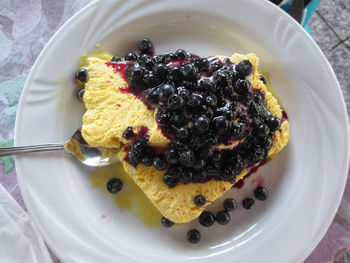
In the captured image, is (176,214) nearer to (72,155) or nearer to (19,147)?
(72,155)

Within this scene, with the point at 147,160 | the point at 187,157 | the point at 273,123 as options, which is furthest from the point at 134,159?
the point at 273,123

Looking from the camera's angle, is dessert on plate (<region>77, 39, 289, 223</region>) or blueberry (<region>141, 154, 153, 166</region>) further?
blueberry (<region>141, 154, 153, 166</region>)

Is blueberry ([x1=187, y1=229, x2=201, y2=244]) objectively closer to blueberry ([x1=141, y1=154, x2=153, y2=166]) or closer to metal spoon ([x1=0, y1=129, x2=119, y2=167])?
blueberry ([x1=141, y1=154, x2=153, y2=166])

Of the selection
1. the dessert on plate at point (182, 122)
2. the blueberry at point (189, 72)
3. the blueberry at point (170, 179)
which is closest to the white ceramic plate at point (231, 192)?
the dessert on plate at point (182, 122)

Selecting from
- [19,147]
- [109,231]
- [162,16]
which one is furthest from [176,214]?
[162,16]

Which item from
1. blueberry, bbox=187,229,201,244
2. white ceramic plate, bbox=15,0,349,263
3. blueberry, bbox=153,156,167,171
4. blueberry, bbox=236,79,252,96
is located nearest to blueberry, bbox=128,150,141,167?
blueberry, bbox=153,156,167,171

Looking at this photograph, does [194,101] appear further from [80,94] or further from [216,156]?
[80,94]
